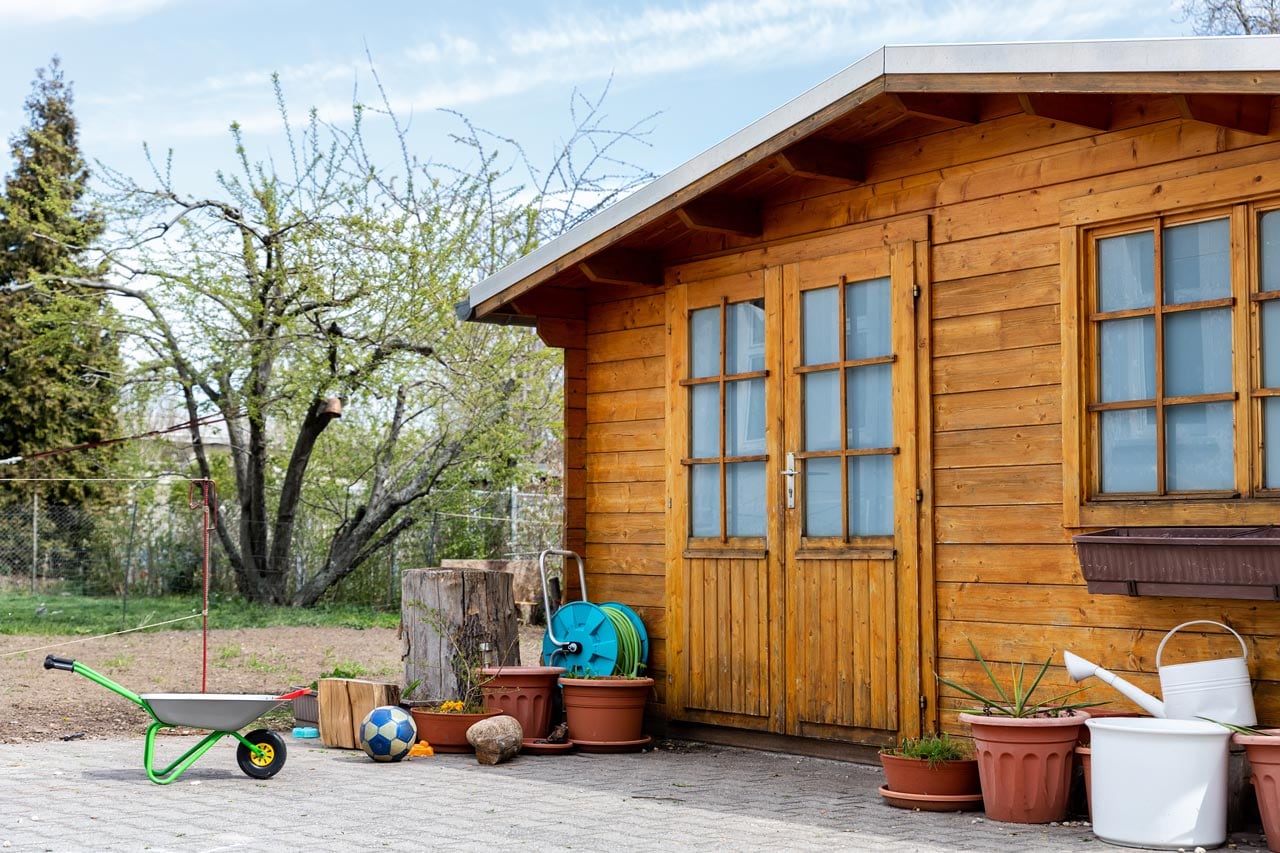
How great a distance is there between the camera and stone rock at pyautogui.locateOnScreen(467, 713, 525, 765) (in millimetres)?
7277

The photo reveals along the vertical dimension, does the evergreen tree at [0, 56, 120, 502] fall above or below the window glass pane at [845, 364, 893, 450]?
above

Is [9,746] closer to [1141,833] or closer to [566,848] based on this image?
[566,848]

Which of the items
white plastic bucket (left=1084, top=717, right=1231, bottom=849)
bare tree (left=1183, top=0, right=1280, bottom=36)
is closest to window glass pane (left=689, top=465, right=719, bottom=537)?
white plastic bucket (left=1084, top=717, right=1231, bottom=849)

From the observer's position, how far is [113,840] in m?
5.18

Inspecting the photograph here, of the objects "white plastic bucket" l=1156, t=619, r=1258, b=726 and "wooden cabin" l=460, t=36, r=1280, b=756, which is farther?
"wooden cabin" l=460, t=36, r=1280, b=756

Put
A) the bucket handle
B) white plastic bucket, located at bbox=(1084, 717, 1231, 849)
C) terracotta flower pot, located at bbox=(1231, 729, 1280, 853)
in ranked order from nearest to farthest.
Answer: terracotta flower pot, located at bbox=(1231, 729, 1280, 853)
white plastic bucket, located at bbox=(1084, 717, 1231, 849)
the bucket handle

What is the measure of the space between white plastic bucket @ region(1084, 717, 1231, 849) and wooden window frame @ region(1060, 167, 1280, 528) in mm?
949

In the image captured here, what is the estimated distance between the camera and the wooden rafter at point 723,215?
768 centimetres

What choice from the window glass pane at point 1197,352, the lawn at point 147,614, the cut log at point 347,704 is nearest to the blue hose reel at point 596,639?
the cut log at point 347,704

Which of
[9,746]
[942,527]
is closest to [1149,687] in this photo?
[942,527]

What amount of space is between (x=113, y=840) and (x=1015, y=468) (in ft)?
13.3

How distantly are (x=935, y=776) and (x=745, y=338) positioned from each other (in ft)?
9.20

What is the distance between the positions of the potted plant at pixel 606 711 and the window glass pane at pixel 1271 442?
3492 millimetres

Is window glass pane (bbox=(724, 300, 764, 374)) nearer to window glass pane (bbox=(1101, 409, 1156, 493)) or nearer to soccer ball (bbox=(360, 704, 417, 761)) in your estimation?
window glass pane (bbox=(1101, 409, 1156, 493))
